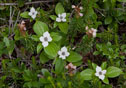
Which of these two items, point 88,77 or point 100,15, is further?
point 100,15

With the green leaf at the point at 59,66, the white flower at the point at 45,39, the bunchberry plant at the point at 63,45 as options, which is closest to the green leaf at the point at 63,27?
the bunchberry plant at the point at 63,45

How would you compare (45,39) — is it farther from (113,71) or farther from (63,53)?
(113,71)

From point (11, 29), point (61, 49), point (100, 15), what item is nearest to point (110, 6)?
point (100, 15)

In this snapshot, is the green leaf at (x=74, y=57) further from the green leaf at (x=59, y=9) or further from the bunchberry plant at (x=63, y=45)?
the green leaf at (x=59, y=9)

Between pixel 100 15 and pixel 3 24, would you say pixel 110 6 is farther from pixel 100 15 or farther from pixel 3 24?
pixel 3 24

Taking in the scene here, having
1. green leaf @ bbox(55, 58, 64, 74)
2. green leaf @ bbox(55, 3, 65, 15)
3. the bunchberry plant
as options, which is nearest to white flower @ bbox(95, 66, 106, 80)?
the bunchberry plant

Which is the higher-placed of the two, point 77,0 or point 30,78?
point 77,0
